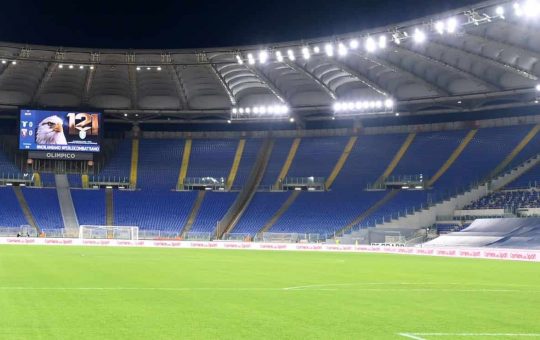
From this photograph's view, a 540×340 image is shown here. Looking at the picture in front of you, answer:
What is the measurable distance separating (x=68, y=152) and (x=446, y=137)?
3830 centimetres

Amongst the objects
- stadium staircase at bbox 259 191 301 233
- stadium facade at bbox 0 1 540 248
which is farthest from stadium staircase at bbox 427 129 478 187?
stadium staircase at bbox 259 191 301 233

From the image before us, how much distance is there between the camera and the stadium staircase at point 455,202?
59.6m

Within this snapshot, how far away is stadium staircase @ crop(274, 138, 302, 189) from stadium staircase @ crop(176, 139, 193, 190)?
10336mm

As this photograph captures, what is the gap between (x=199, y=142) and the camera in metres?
75.2

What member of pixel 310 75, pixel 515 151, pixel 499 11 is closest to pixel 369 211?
pixel 310 75

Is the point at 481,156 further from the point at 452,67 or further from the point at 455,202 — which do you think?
the point at 452,67

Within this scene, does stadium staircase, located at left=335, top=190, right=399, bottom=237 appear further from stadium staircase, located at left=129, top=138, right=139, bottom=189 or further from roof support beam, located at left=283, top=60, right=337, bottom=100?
stadium staircase, located at left=129, top=138, right=139, bottom=189

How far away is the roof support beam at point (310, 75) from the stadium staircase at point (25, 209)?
2815cm

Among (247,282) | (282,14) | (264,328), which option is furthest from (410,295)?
(282,14)

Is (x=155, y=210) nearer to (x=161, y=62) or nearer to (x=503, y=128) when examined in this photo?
(x=161, y=62)

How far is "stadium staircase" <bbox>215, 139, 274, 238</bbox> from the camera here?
63.9 meters

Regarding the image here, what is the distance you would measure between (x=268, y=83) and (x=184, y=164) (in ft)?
51.8

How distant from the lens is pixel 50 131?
6141cm

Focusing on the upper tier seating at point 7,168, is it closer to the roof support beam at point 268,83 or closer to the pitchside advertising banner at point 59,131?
the pitchside advertising banner at point 59,131
